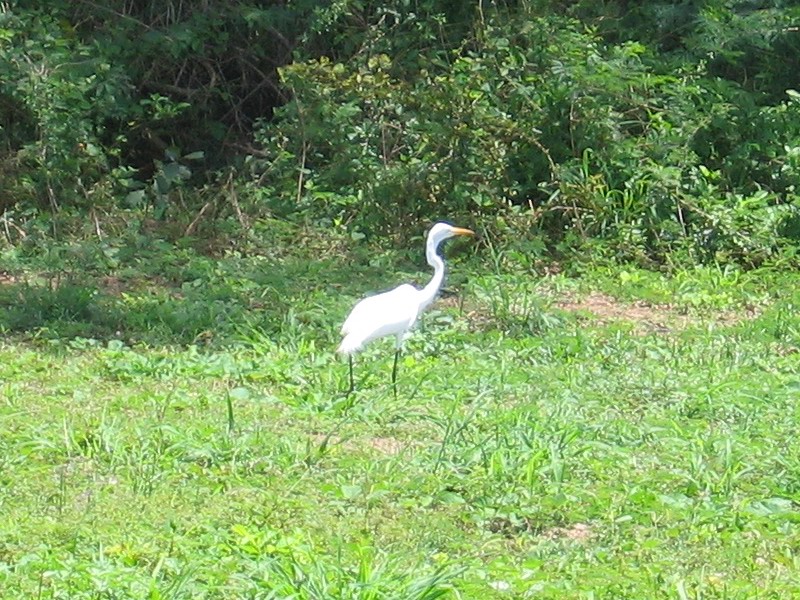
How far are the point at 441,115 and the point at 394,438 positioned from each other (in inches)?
184

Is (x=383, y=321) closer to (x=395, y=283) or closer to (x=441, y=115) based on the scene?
(x=395, y=283)

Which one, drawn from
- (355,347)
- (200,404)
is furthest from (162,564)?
(355,347)

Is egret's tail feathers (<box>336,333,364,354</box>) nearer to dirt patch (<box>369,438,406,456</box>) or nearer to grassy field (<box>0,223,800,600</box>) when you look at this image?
grassy field (<box>0,223,800,600</box>)

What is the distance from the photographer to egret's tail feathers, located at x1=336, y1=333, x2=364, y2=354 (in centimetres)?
720

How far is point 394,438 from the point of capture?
6.39 metres

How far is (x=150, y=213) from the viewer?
11.1m

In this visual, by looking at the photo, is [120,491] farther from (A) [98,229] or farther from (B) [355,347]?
(A) [98,229]

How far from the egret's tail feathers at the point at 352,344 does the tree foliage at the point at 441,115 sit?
323 centimetres

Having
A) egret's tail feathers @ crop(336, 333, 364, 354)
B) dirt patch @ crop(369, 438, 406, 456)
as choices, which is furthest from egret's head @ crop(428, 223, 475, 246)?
dirt patch @ crop(369, 438, 406, 456)

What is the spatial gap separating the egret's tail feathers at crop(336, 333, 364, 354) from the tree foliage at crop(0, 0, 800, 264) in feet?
10.6

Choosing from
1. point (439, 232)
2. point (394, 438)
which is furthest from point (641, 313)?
point (394, 438)

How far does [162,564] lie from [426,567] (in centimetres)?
83

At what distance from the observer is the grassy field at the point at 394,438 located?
4.83m

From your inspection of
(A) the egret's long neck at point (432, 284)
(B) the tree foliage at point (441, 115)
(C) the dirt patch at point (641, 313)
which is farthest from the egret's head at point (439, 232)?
(B) the tree foliage at point (441, 115)
